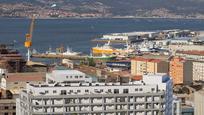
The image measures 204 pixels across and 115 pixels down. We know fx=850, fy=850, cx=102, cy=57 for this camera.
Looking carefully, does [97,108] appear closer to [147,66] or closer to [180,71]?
[180,71]

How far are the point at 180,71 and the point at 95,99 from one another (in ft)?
44.2

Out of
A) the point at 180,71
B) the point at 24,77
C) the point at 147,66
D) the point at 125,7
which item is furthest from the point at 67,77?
the point at 125,7

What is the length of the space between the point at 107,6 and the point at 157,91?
284 ft

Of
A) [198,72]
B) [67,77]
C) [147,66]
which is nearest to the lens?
[67,77]

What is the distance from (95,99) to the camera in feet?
42.0

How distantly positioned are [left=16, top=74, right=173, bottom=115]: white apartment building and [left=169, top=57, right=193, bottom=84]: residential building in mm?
12155

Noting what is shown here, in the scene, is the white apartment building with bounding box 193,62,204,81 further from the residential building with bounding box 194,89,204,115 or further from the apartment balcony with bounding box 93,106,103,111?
the apartment balcony with bounding box 93,106,103,111

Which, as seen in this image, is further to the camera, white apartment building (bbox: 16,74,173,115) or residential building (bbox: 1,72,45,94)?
residential building (bbox: 1,72,45,94)

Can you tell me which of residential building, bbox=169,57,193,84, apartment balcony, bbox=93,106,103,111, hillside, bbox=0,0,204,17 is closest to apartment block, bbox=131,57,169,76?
residential building, bbox=169,57,193,84

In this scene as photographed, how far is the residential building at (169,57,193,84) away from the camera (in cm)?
2569

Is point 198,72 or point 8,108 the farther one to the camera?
point 198,72

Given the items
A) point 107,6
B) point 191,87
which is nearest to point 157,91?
point 191,87

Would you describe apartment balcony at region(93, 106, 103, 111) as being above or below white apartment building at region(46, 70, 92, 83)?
below

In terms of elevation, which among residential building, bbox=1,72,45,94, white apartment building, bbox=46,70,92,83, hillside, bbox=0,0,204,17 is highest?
hillside, bbox=0,0,204,17
